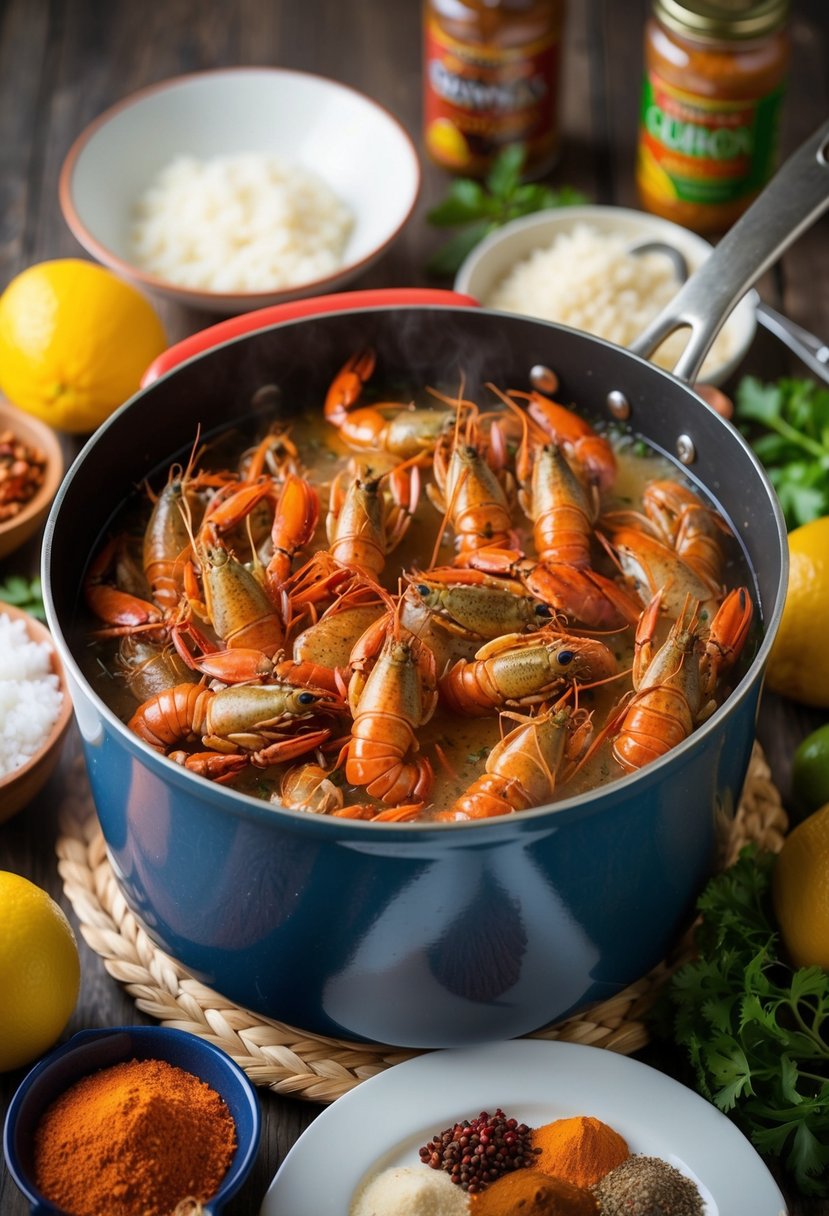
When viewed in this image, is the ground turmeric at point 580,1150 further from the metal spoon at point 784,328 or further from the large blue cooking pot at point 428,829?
the metal spoon at point 784,328

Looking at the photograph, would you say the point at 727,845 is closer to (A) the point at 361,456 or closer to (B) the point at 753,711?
(B) the point at 753,711

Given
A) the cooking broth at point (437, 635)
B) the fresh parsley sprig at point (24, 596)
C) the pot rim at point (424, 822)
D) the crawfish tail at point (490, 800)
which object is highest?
the pot rim at point (424, 822)

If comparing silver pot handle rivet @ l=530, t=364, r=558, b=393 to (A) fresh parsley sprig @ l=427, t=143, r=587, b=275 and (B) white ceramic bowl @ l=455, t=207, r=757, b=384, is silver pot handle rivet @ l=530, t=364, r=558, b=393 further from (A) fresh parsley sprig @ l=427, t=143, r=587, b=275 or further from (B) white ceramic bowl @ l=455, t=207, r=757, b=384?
(A) fresh parsley sprig @ l=427, t=143, r=587, b=275

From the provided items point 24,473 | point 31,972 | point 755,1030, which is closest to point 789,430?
point 755,1030

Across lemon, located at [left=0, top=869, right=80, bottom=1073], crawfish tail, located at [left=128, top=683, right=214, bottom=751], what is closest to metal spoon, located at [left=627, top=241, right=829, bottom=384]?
crawfish tail, located at [left=128, top=683, right=214, bottom=751]

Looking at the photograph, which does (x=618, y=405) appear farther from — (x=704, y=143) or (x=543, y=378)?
(x=704, y=143)

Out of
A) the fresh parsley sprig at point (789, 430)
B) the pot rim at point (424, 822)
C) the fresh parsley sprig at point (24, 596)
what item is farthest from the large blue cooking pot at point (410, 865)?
the fresh parsley sprig at point (789, 430)

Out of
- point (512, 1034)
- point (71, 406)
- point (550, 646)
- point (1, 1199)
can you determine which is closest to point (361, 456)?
point (550, 646)
